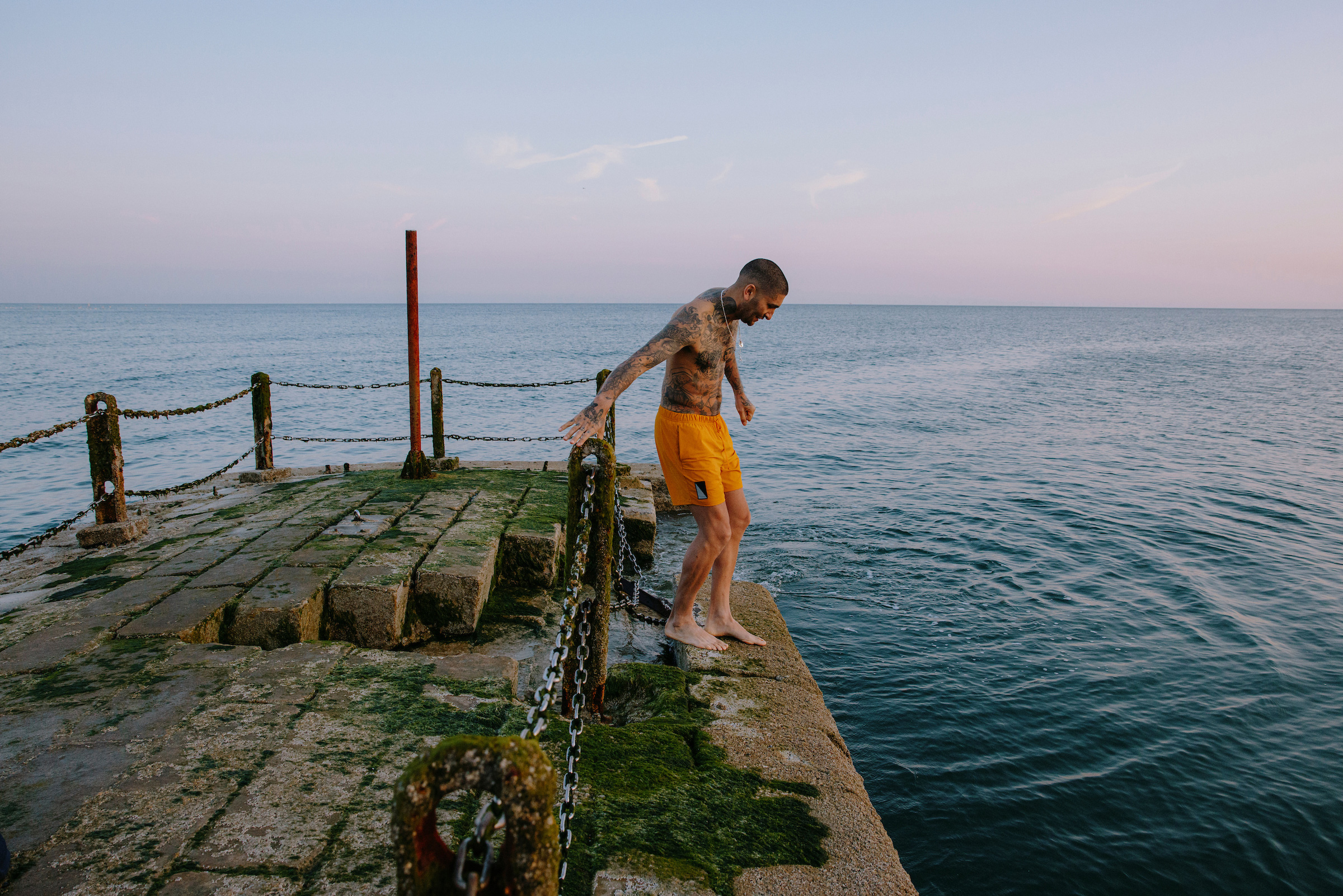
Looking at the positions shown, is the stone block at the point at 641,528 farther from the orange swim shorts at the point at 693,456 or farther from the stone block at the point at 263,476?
the stone block at the point at 263,476

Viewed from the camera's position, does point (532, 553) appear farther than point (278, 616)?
Yes

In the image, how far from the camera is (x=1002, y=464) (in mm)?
14977

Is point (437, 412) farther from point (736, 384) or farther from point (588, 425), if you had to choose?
point (588, 425)

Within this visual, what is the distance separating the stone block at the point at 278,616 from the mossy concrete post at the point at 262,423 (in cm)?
489

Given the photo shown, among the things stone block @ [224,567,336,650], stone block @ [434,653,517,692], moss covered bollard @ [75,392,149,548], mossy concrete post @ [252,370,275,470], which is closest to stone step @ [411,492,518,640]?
stone block @ [224,567,336,650]

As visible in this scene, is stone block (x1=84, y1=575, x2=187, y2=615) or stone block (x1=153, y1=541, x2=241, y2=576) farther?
stone block (x1=153, y1=541, x2=241, y2=576)

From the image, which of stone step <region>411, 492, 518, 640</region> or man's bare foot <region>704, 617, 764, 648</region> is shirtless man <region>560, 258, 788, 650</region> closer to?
man's bare foot <region>704, 617, 764, 648</region>

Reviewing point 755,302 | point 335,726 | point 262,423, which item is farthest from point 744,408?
point 262,423

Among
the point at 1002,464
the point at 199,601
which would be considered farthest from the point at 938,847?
the point at 1002,464

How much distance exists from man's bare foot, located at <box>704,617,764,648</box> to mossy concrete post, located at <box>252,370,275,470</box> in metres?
6.66

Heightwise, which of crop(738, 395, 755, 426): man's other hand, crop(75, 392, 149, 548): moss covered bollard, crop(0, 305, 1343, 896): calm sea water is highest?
crop(738, 395, 755, 426): man's other hand

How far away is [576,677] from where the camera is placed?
2.74 metres

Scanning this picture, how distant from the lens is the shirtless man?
400 centimetres

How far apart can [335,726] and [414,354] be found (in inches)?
213
